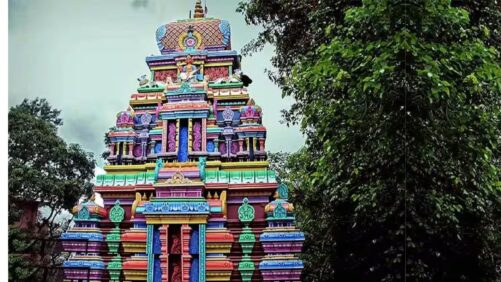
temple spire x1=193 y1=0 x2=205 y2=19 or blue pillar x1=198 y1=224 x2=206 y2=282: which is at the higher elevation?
temple spire x1=193 y1=0 x2=205 y2=19

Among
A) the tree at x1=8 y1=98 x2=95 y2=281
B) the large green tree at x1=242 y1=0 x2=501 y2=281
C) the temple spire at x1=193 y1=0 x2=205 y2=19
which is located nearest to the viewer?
the large green tree at x1=242 y1=0 x2=501 y2=281

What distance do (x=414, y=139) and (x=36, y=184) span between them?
106 inches

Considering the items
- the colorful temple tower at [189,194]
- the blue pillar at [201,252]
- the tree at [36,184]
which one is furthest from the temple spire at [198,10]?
the blue pillar at [201,252]

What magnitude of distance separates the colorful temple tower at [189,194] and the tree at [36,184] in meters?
0.18

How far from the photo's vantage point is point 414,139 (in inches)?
117

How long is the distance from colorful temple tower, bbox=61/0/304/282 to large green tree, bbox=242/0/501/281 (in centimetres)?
66

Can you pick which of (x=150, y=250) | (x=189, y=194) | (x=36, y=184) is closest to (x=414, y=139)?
(x=189, y=194)

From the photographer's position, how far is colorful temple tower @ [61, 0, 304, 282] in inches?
144

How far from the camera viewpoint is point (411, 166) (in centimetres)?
296

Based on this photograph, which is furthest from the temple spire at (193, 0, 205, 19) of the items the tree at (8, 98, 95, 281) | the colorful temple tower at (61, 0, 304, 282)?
the tree at (8, 98, 95, 281)

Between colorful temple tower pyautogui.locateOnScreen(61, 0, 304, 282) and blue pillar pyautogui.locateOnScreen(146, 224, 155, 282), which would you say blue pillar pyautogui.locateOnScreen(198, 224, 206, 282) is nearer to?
colorful temple tower pyautogui.locateOnScreen(61, 0, 304, 282)

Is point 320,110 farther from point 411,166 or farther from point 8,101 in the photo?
point 8,101

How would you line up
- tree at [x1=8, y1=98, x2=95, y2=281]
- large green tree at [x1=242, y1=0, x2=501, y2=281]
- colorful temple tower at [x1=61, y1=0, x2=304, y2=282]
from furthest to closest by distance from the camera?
colorful temple tower at [x1=61, y1=0, x2=304, y2=282]
tree at [x1=8, y1=98, x2=95, y2=281]
large green tree at [x1=242, y1=0, x2=501, y2=281]

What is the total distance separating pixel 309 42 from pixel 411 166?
5.61 feet
